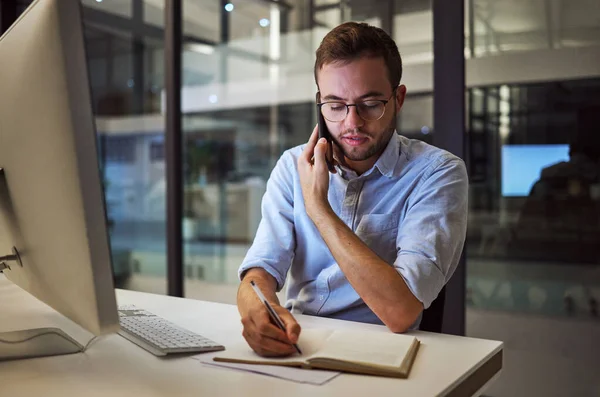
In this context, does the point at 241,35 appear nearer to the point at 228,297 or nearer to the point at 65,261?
the point at 228,297

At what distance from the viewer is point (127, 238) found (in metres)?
4.11

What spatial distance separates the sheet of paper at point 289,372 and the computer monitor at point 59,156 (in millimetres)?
282

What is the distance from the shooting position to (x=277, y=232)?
5.72 ft

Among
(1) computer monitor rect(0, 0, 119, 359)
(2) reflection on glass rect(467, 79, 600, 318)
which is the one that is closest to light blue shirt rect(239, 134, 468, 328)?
(1) computer monitor rect(0, 0, 119, 359)

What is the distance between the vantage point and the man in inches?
59.4

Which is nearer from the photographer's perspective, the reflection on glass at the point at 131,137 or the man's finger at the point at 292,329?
the man's finger at the point at 292,329

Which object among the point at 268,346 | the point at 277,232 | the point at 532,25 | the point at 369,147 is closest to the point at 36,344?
the point at 268,346

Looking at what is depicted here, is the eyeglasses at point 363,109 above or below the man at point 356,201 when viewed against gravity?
above

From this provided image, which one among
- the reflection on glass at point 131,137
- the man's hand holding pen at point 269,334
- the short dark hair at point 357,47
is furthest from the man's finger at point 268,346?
the reflection on glass at point 131,137

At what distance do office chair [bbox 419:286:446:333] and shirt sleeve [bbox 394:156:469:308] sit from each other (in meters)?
0.08

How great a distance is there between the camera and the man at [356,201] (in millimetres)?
1508

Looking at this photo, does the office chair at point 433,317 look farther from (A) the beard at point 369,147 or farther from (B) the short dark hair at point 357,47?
(B) the short dark hair at point 357,47

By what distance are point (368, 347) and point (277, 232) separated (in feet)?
2.19

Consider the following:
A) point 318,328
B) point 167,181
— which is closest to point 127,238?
point 167,181
